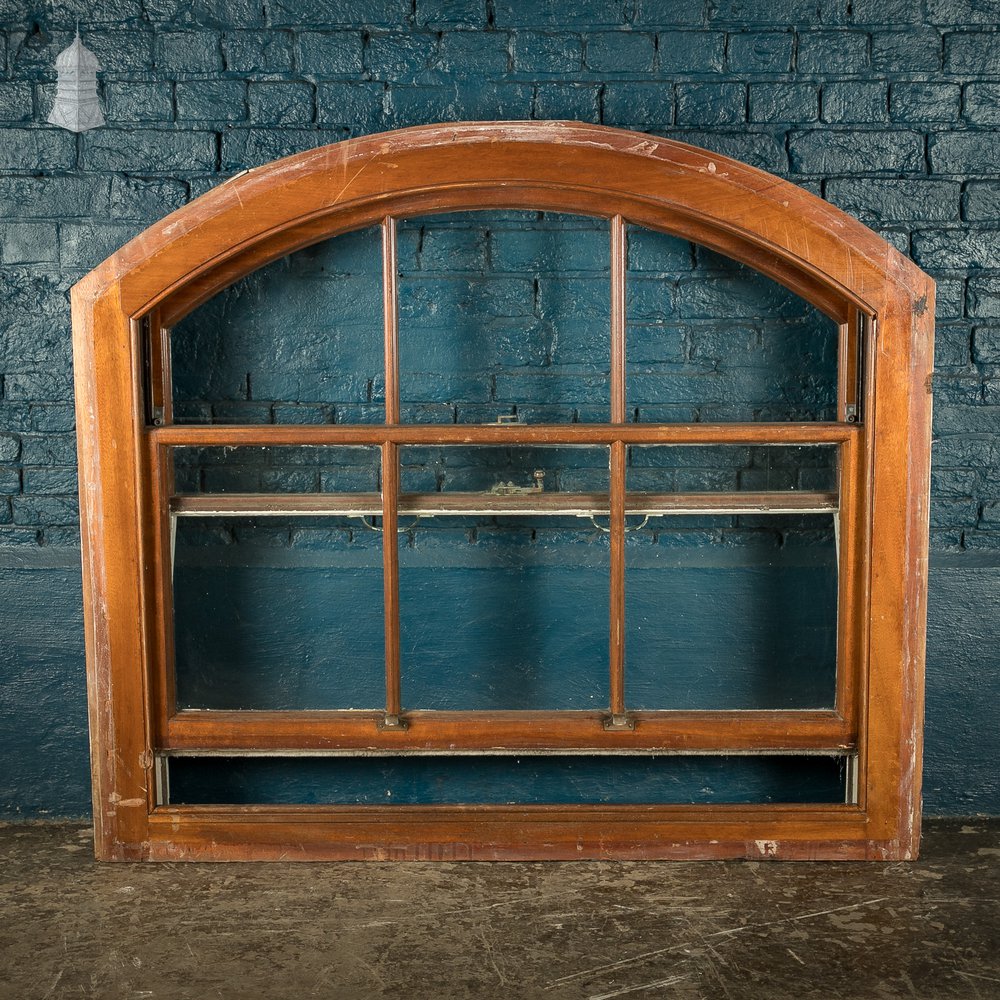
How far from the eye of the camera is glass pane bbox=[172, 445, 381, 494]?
2.35 m

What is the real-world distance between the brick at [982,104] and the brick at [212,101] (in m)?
1.57

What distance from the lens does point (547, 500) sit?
2.32 m

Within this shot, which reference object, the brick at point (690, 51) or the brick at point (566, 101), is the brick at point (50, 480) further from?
the brick at point (690, 51)

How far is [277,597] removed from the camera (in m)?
2.46

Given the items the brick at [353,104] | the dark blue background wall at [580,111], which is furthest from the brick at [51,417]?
the brick at [353,104]

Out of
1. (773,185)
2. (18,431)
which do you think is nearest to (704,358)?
(773,185)

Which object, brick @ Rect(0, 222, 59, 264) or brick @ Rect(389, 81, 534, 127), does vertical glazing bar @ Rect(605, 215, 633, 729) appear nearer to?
brick @ Rect(389, 81, 534, 127)

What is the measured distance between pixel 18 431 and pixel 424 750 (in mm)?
1168

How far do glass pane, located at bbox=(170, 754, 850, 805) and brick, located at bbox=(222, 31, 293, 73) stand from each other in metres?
1.53

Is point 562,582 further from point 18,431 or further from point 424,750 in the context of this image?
point 18,431

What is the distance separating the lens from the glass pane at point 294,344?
2395 mm

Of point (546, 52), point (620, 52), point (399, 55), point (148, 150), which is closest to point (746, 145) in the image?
point (620, 52)

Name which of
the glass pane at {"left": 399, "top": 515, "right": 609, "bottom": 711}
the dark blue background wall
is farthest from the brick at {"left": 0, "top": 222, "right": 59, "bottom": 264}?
the glass pane at {"left": 399, "top": 515, "right": 609, "bottom": 711}

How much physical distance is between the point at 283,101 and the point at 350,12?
24 centimetres
